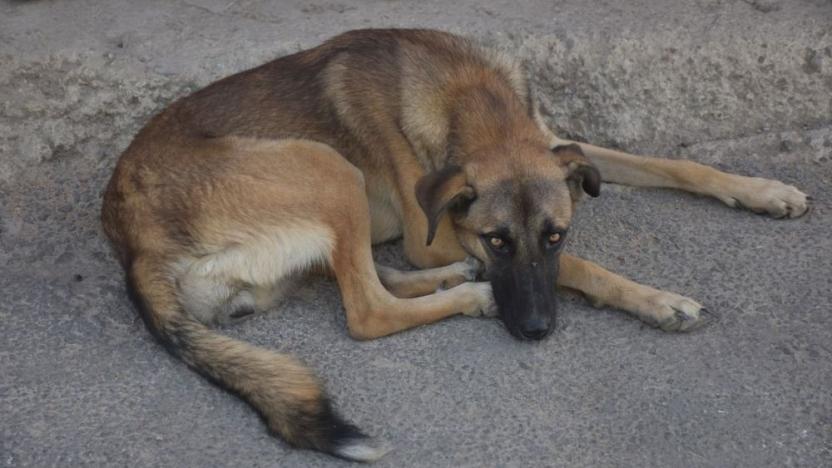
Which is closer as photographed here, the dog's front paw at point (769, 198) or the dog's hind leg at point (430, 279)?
the dog's hind leg at point (430, 279)

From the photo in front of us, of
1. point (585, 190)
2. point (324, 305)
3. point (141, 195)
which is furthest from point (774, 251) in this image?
point (141, 195)

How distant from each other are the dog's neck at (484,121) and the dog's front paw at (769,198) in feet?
3.70

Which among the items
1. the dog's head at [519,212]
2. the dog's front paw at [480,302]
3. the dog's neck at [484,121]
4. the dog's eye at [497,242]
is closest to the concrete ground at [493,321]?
the dog's front paw at [480,302]

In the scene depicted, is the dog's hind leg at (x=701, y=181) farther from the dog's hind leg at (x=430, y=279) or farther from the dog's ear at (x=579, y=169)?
the dog's hind leg at (x=430, y=279)

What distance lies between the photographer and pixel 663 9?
5.73 metres

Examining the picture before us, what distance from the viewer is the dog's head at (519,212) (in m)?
4.04

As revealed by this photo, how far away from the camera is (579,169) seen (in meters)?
4.19

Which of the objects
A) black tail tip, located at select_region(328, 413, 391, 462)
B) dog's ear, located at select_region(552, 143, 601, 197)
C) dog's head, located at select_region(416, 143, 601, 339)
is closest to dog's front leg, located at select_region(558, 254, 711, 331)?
dog's head, located at select_region(416, 143, 601, 339)

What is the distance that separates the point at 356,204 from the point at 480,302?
676 millimetres

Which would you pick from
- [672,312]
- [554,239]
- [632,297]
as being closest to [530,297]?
[554,239]

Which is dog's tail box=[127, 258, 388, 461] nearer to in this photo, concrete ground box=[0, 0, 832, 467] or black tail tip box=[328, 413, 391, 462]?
black tail tip box=[328, 413, 391, 462]

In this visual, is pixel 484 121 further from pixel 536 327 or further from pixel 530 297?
pixel 536 327

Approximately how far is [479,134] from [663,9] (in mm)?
1950

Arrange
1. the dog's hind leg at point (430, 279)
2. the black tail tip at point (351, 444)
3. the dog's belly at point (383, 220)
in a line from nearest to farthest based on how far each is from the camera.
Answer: the black tail tip at point (351, 444) → the dog's hind leg at point (430, 279) → the dog's belly at point (383, 220)
